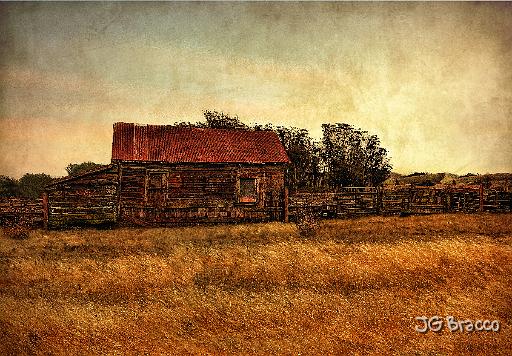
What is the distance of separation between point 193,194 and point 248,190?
274cm

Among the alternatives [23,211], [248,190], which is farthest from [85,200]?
[248,190]

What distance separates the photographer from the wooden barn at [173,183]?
15227mm

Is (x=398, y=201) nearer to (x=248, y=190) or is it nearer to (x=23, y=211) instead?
(x=248, y=190)

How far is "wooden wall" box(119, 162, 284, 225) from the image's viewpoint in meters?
15.8

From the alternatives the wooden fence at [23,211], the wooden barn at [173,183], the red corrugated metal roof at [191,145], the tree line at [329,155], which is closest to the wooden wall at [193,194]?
the wooden barn at [173,183]

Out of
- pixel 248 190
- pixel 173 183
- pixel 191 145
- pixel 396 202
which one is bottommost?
pixel 396 202

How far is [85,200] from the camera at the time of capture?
15250 millimetres

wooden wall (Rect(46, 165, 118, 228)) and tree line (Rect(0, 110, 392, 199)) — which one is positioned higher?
tree line (Rect(0, 110, 392, 199))

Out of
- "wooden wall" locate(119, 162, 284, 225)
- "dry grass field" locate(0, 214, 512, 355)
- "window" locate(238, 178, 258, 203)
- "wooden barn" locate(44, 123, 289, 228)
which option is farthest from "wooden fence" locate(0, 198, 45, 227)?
"window" locate(238, 178, 258, 203)

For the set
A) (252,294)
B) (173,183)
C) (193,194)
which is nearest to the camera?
(252,294)

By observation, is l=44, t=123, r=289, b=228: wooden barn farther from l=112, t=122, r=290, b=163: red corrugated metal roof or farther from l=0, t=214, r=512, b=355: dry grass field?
l=0, t=214, r=512, b=355: dry grass field

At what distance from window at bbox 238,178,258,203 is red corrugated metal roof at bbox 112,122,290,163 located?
1041 mm

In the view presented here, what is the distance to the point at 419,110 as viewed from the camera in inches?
474

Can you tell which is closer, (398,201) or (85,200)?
(85,200)
